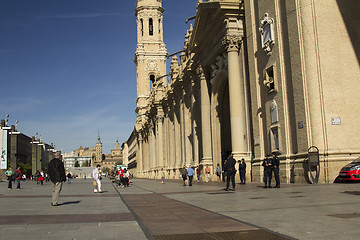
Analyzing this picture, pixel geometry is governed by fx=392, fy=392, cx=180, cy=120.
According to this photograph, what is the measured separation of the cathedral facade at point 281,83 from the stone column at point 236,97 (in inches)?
2.6

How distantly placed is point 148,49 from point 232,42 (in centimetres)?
6649

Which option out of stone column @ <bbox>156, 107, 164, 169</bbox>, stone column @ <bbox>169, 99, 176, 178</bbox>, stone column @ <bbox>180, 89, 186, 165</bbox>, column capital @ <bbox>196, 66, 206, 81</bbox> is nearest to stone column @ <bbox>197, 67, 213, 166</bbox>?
column capital @ <bbox>196, 66, 206, 81</bbox>

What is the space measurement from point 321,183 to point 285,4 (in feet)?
31.1

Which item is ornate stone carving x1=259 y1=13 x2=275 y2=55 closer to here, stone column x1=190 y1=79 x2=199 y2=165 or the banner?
stone column x1=190 y1=79 x2=199 y2=165

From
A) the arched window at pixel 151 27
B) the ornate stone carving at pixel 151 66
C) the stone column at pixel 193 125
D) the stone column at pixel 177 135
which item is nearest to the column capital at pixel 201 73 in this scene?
the stone column at pixel 193 125

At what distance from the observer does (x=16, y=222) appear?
319 inches

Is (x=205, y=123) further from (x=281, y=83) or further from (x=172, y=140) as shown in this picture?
(x=172, y=140)

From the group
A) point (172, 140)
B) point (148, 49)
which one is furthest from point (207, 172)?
point (148, 49)

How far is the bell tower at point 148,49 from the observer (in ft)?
297

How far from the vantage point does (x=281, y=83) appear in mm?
20984

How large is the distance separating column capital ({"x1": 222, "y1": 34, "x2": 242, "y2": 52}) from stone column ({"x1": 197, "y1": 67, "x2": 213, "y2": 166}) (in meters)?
7.98

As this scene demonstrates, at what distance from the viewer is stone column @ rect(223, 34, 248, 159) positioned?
2612 centimetres

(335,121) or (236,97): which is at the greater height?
(236,97)

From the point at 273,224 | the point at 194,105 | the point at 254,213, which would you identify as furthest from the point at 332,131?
the point at 194,105
